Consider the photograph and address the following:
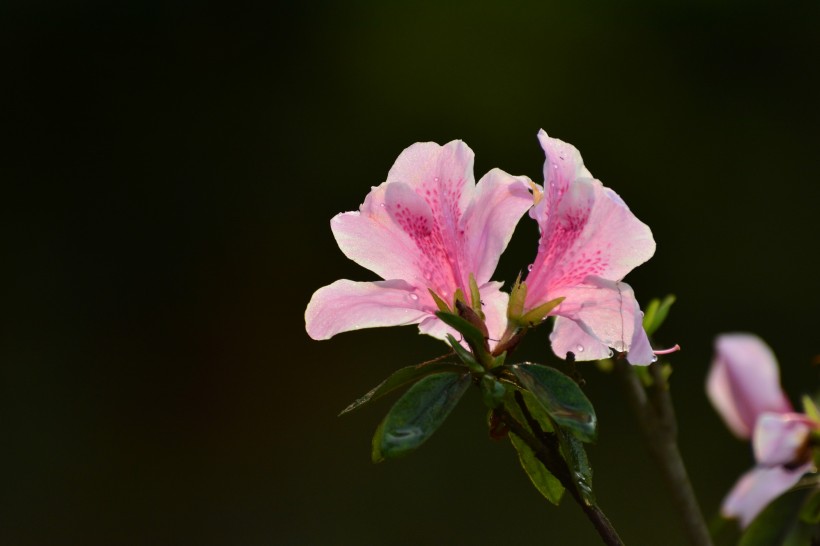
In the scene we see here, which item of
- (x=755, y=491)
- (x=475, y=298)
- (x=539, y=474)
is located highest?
(x=475, y=298)

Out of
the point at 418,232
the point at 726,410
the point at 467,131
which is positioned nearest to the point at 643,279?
the point at 467,131

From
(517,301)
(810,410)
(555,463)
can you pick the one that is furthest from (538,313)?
(810,410)

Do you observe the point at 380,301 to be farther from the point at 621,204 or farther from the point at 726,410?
the point at 726,410

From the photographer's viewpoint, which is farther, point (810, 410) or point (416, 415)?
point (810, 410)

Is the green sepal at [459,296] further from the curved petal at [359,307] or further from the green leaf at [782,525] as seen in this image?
the green leaf at [782,525]

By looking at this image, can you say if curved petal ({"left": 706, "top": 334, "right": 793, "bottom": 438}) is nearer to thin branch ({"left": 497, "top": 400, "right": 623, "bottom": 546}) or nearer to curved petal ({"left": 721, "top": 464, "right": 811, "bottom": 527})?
curved petal ({"left": 721, "top": 464, "right": 811, "bottom": 527})

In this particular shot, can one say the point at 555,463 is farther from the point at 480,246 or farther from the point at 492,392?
the point at 480,246

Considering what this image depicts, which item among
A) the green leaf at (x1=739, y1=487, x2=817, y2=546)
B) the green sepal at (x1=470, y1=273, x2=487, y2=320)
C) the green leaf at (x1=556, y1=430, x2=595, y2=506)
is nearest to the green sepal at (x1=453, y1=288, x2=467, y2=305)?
the green sepal at (x1=470, y1=273, x2=487, y2=320)
